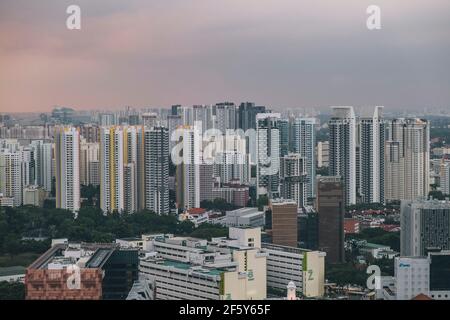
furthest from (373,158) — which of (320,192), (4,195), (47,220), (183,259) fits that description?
(4,195)

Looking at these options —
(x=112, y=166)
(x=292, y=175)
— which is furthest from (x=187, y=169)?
(x=292, y=175)

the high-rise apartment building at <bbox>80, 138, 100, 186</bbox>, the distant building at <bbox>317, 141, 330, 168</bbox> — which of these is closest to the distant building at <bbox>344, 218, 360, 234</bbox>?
the distant building at <bbox>317, 141, 330, 168</bbox>

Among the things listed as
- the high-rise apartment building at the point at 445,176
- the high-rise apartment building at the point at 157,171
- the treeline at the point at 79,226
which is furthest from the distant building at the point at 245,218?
the high-rise apartment building at the point at 445,176

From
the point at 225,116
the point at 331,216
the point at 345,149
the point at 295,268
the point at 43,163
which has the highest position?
the point at 225,116

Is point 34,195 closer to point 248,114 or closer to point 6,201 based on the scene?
point 6,201

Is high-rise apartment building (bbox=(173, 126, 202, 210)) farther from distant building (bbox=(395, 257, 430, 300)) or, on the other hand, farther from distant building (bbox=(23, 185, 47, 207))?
distant building (bbox=(395, 257, 430, 300))
